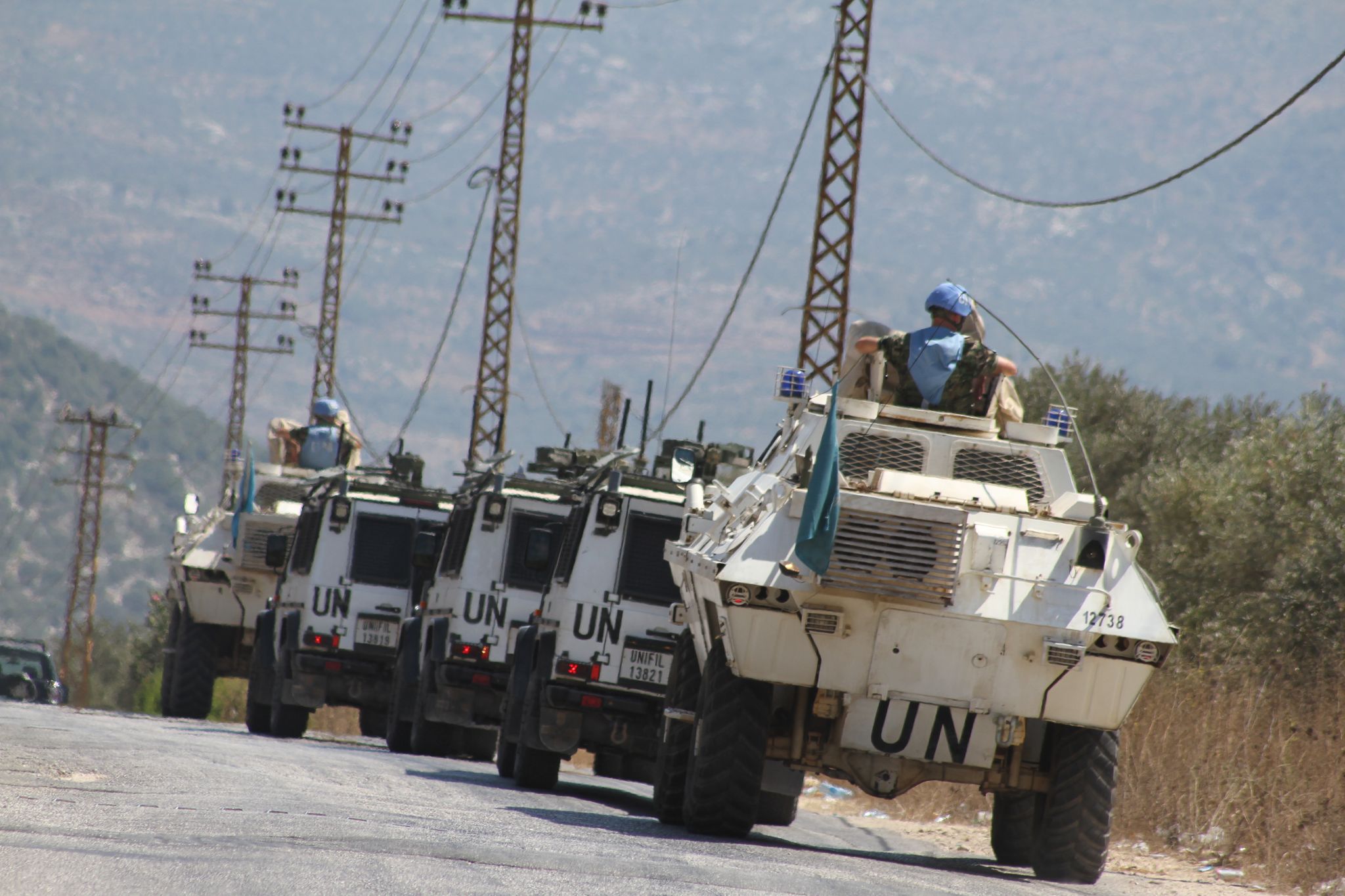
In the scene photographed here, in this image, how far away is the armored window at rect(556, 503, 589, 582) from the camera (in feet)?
52.4

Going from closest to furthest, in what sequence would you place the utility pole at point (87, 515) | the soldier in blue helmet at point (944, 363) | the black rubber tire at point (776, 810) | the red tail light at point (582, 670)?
the soldier in blue helmet at point (944, 363) < the black rubber tire at point (776, 810) < the red tail light at point (582, 670) < the utility pole at point (87, 515)

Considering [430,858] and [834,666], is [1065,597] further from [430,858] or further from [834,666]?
[430,858]

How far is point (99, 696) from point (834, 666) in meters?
77.9

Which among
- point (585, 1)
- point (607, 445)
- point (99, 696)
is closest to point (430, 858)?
point (585, 1)

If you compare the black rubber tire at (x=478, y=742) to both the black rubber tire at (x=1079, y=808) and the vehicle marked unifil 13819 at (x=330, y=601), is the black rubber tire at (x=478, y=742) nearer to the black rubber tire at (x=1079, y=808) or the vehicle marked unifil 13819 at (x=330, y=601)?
the vehicle marked unifil 13819 at (x=330, y=601)

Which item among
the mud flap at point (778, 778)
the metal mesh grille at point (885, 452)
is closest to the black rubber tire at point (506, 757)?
the mud flap at point (778, 778)

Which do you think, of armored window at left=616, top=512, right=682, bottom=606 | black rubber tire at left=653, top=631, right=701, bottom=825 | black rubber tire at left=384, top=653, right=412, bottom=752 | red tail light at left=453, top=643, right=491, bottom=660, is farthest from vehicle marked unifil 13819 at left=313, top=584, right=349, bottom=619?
black rubber tire at left=653, top=631, right=701, bottom=825

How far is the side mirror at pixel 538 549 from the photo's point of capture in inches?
631

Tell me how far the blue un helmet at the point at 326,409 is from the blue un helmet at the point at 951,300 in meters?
17.9

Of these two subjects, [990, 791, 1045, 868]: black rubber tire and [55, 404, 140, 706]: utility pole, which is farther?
[55, 404, 140, 706]: utility pole

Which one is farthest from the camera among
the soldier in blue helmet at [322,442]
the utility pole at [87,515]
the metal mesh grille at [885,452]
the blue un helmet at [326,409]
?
the utility pole at [87,515]

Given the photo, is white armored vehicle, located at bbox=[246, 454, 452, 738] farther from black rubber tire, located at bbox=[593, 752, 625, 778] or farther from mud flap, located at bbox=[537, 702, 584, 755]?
mud flap, located at bbox=[537, 702, 584, 755]

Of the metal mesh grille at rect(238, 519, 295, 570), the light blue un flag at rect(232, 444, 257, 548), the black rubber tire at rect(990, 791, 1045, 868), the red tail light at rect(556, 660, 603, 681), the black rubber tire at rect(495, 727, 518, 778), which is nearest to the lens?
the black rubber tire at rect(990, 791, 1045, 868)

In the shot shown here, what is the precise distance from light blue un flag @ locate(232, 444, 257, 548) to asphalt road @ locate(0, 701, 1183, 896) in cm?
971
